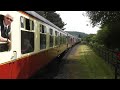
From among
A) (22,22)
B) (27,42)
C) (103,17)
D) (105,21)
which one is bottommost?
(27,42)

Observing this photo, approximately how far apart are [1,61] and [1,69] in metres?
0.17

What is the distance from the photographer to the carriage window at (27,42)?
25.4ft

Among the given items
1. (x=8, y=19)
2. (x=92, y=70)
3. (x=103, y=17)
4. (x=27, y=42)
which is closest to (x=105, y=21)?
(x=103, y=17)

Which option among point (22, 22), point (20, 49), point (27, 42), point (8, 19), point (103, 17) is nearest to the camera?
point (8, 19)

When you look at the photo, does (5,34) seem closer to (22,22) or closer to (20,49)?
(20,49)

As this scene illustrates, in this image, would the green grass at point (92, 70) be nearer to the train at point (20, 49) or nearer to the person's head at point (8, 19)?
the train at point (20, 49)

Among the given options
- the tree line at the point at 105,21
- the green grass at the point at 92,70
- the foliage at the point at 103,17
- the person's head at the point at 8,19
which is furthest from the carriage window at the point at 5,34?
the foliage at the point at 103,17

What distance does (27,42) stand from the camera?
8422 mm

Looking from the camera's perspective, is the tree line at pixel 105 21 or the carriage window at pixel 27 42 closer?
the carriage window at pixel 27 42

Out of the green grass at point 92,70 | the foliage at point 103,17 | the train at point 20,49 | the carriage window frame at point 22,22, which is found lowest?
the green grass at point 92,70

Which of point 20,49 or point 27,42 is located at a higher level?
point 27,42

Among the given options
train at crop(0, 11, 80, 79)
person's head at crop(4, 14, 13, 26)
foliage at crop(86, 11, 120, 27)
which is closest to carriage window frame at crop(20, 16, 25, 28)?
train at crop(0, 11, 80, 79)

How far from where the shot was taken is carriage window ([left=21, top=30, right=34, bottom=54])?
775cm
